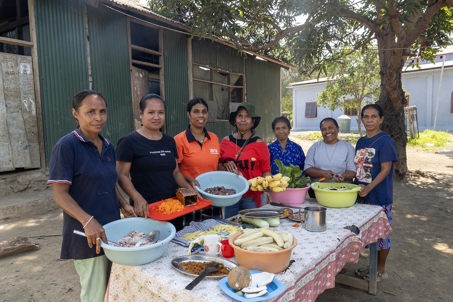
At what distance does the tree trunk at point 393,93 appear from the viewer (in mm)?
6562

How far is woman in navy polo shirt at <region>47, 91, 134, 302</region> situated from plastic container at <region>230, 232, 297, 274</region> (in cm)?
76

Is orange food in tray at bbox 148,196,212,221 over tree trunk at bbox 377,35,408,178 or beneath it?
beneath

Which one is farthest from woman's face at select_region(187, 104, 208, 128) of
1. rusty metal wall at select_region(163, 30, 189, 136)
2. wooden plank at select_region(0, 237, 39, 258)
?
rusty metal wall at select_region(163, 30, 189, 136)

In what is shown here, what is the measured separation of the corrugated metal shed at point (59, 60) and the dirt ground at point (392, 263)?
1.72 metres

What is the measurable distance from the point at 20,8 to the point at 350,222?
749 cm

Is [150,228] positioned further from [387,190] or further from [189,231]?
[387,190]

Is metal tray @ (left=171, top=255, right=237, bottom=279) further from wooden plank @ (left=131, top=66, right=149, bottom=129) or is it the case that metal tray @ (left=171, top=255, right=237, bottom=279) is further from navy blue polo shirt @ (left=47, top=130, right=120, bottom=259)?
wooden plank @ (left=131, top=66, right=149, bottom=129)

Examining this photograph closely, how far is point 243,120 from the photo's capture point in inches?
123

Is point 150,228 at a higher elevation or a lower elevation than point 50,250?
higher

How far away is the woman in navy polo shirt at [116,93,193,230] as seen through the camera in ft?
7.43

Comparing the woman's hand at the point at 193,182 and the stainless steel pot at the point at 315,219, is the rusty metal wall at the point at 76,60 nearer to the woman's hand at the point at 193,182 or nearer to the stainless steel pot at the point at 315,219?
the woman's hand at the point at 193,182

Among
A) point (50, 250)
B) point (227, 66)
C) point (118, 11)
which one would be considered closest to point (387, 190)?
point (50, 250)

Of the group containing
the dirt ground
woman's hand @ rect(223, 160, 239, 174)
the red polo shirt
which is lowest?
the dirt ground

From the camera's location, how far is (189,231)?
7.07 feet
